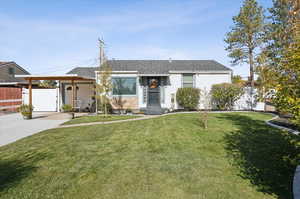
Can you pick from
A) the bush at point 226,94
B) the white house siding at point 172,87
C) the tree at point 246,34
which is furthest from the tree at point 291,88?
the tree at point 246,34

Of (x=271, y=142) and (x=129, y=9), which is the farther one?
(x=129, y=9)

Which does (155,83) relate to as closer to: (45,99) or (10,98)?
(45,99)

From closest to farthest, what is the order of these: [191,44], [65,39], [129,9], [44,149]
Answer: [44,149], [129,9], [65,39], [191,44]

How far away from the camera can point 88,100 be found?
53.5 ft

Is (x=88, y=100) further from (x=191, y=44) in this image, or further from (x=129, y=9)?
(x=191, y=44)

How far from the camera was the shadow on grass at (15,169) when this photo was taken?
3.53m

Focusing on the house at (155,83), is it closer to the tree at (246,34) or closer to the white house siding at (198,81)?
the white house siding at (198,81)

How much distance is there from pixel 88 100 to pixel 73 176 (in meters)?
13.4

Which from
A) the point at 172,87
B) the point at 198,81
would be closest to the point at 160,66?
the point at 172,87

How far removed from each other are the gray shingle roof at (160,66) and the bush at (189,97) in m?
1.98

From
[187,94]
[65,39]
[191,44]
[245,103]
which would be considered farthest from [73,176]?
[191,44]

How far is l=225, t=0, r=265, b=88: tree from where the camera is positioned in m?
14.4

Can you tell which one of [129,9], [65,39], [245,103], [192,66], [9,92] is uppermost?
[129,9]

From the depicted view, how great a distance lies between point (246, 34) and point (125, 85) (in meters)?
11.7
